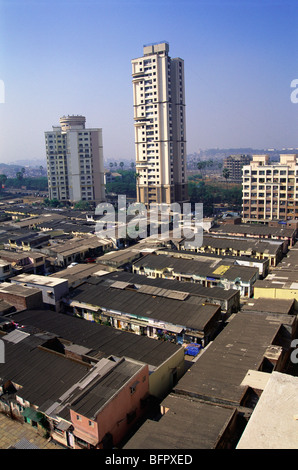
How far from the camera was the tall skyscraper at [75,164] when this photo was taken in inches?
1911

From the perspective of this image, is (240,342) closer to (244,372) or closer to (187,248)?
(244,372)

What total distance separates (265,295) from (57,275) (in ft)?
31.7

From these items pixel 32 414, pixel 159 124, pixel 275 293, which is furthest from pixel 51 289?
pixel 159 124

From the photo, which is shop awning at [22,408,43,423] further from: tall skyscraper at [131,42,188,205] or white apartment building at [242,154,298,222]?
tall skyscraper at [131,42,188,205]

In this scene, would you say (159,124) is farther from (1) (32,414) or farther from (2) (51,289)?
(1) (32,414)

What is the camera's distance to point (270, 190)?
3216cm

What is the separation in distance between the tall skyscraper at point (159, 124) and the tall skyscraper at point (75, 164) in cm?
883

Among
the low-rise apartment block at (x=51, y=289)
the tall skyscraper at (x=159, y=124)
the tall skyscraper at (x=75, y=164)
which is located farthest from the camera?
the tall skyscraper at (x=75, y=164)

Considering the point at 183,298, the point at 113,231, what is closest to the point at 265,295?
the point at 183,298

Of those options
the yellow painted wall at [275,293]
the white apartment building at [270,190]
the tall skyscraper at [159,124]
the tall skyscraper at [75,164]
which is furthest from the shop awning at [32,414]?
the tall skyscraper at [75,164]

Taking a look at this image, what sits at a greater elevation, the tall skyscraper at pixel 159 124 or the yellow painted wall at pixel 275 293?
the tall skyscraper at pixel 159 124

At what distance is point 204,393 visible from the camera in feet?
27.9

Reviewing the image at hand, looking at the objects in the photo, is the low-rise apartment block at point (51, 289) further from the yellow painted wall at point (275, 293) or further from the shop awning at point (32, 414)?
the yellow painted wall at point (275, 293)

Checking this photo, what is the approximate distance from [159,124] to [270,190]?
48.0 feet
